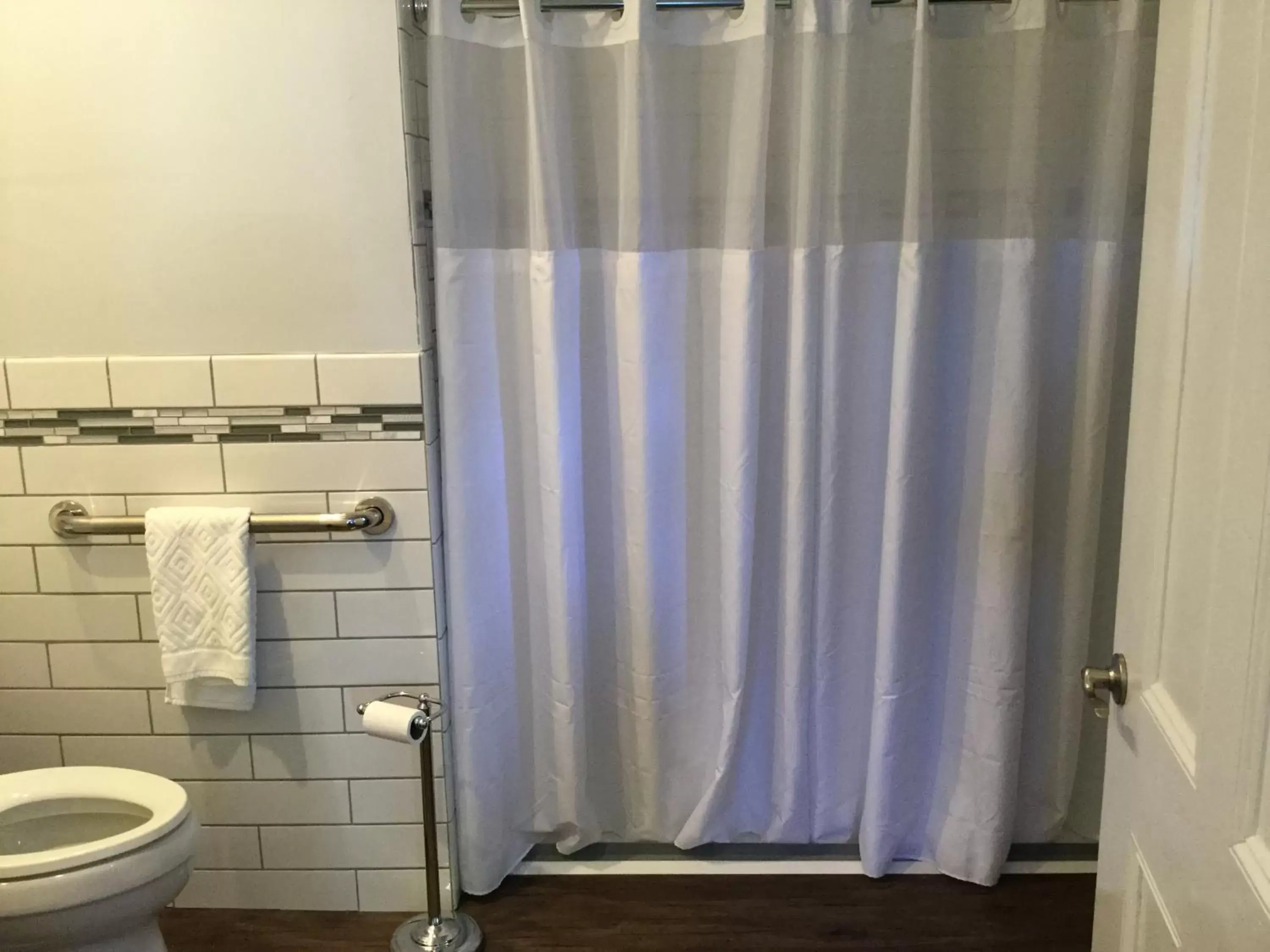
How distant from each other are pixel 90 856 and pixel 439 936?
0.68 metres

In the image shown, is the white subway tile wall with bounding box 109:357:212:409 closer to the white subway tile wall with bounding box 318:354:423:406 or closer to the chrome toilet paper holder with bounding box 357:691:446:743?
the white subway tile wall with bounding box 318:354:423:406

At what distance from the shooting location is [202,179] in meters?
1.81

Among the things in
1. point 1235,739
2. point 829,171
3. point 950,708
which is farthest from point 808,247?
point 1235,739

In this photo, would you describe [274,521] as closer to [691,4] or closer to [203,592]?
[203,592]

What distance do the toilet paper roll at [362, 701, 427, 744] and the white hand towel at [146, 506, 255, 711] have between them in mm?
253

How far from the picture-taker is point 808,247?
6.12ft

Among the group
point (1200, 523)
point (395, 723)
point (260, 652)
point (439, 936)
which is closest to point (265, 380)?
point (260, 652)

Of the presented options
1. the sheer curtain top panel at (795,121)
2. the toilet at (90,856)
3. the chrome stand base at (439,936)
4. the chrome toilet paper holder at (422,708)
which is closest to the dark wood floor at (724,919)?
the chrome stand base at (439,936)

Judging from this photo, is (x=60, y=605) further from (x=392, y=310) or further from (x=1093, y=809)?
(x=1093, y=809)

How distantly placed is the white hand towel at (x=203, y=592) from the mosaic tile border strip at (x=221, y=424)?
0.14 meters

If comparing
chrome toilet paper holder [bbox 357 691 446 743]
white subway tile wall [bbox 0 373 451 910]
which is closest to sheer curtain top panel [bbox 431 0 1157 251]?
white subway tile wall [bbox 0 373 451 910]

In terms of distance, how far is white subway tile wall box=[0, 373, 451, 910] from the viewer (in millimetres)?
1903

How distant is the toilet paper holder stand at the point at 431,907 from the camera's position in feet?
6.39

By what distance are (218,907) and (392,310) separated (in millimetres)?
1286
